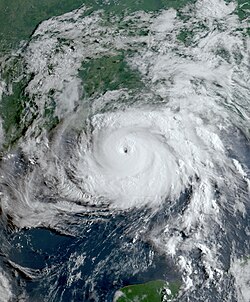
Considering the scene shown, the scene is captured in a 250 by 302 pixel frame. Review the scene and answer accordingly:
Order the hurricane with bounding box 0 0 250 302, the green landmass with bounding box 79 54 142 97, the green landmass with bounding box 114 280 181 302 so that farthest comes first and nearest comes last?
the green landmass with bounding box 79 54 142 97, the hurricane with bounding box 0 0 250 302, the green landmass with bounding box 114 280 181 302

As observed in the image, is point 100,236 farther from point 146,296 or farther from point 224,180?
point 224,180

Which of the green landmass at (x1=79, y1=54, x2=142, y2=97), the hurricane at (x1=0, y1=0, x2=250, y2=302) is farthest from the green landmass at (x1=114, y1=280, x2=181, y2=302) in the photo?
the green landmass at (x1=79, y1=54, x2=142, y2=97)

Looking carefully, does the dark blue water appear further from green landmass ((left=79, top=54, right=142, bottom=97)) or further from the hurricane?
green landmass ((left=79, top=54, right=142, bottom=97))

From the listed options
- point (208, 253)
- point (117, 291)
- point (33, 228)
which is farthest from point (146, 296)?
point (33, 228)

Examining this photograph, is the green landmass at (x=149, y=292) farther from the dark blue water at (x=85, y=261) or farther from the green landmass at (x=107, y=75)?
the green landmass at (x=107, y=75)

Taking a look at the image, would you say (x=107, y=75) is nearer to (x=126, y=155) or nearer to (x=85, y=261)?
(x=126, y=155)

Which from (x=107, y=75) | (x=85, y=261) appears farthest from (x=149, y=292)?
(x=107, y=75)

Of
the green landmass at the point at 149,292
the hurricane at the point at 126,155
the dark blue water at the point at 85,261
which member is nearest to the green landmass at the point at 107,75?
the hurricane at the point at 126,155
